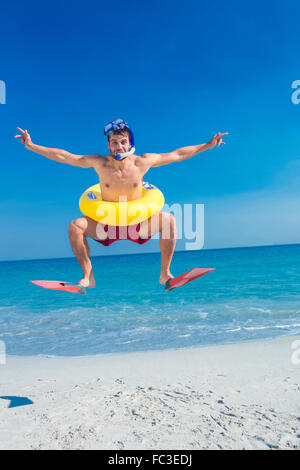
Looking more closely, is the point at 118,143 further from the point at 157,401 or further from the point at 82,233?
the point at 157,401

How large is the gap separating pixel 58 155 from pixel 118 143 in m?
0.70

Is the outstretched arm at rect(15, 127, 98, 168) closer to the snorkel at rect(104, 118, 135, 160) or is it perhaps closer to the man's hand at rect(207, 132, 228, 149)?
the snorkel at rect(104, 118, 135, 160)

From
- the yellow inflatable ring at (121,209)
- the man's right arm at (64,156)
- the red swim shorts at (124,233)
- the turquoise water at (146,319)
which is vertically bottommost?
the turquoise water at (146,319)

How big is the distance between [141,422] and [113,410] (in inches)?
28.7

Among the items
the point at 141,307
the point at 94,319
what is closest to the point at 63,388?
the point at 94,319

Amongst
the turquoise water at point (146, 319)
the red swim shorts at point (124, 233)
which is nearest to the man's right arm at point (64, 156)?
the red swim shorts at point (124, 233)

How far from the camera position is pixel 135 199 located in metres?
4.17

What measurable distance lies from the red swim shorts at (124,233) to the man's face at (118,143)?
797mm

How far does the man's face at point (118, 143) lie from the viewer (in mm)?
3910

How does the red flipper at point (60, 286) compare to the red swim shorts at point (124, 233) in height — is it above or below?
below

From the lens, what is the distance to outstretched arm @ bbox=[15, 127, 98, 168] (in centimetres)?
410

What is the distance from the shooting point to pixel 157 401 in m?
7.26

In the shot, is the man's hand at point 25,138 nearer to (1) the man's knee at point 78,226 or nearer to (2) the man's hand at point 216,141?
(1) the man's knee at point 78,226
